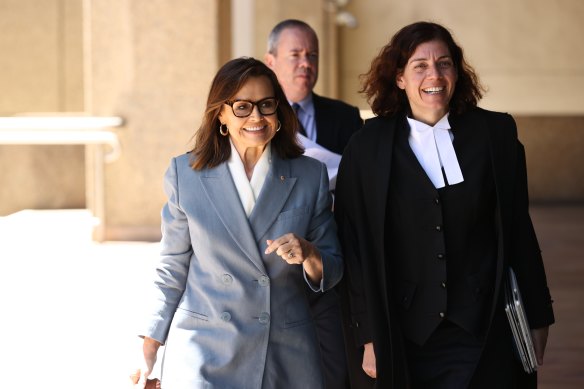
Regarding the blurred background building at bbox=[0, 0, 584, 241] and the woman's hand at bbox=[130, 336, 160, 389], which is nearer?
the woman's hand at bbox=[130, 336, 160, 389]

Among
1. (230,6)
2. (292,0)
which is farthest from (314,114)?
(292,0)

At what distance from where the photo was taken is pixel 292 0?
47.8ft

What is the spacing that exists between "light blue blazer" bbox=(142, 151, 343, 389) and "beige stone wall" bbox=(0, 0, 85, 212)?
12.5 m

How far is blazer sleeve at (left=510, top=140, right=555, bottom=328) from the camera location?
3344mm

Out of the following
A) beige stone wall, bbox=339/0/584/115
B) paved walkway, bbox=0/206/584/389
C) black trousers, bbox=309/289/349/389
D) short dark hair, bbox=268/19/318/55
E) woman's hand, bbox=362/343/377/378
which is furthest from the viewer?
beige stone wall, bbox=339/0/584/115

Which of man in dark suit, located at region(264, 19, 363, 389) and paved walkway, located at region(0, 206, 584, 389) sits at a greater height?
man in dark suit, located at region(264, 19, 363, 389)

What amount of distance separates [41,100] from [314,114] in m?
11.4

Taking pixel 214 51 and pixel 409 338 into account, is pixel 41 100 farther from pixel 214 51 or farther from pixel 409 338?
pixel 409 338

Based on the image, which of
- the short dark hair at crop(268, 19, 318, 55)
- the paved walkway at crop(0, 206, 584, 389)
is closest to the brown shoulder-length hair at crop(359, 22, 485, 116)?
the short dark hair at crop(268, 19, 318, 55)

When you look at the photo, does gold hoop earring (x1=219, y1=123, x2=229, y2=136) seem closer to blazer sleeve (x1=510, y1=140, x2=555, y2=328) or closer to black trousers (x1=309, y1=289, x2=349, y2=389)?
black trousers (x1=309, y1=289, x2=349, y2=389)

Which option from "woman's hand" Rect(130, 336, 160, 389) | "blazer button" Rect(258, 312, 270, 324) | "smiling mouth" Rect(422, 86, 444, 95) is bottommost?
"woman's hand" Rect(130, 336, 160, 389)

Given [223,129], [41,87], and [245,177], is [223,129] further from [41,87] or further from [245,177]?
[41,87]

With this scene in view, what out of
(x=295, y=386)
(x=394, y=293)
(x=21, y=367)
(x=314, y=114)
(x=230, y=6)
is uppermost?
(x=230, y=6)

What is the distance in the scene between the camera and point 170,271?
3.12 meters
